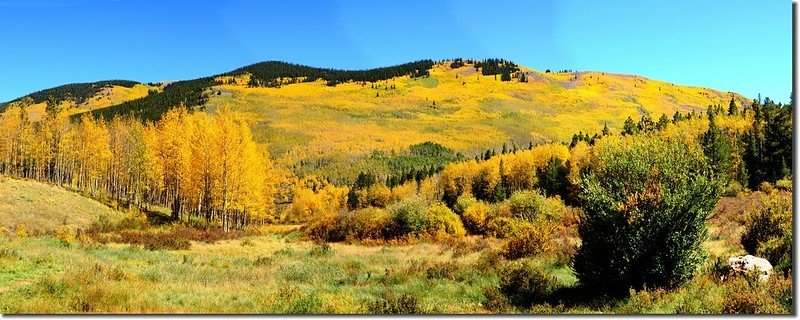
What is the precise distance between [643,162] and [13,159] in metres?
81.5

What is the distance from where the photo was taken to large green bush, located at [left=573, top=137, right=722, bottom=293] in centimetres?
1223

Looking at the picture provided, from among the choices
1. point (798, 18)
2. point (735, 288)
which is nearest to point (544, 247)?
point (735, 288)

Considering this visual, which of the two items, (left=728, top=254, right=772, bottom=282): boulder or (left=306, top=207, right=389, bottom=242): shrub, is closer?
(left=728, top=254, right=772, bottom=282): boulder

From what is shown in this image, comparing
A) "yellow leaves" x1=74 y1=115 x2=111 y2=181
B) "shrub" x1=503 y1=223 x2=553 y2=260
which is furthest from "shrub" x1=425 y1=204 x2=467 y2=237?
"yellow leaves" x1=74 y1=115 x2=111 y2=181

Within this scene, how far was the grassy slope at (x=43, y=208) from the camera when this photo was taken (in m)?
39.2

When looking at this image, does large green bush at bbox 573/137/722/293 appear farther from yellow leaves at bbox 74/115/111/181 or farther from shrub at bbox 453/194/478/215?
yellow leaves at bbox 74/115/111/181

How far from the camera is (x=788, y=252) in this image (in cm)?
1429

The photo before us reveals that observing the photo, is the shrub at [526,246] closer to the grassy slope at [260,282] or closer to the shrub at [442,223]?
the grassy slope at [260,282]

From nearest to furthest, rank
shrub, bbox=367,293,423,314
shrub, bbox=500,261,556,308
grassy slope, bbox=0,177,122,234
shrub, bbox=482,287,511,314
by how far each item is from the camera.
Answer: shrub, bbox=367,293,423,314 < shrub, bbox=482,287,511,314 < shrub, bbox=500,261,556,308 < grassy slope, bbox=0,177,122,234

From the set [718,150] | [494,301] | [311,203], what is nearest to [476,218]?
[494,301]

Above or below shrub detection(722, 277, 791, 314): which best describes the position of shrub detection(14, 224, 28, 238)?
below

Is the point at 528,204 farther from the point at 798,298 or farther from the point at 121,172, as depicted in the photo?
the point at 121,172

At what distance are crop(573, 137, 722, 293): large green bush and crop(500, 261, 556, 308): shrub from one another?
1079 mm

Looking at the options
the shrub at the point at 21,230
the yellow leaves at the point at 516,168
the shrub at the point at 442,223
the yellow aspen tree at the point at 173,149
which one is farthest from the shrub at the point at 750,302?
the yellow leaves at the point at 516,168
